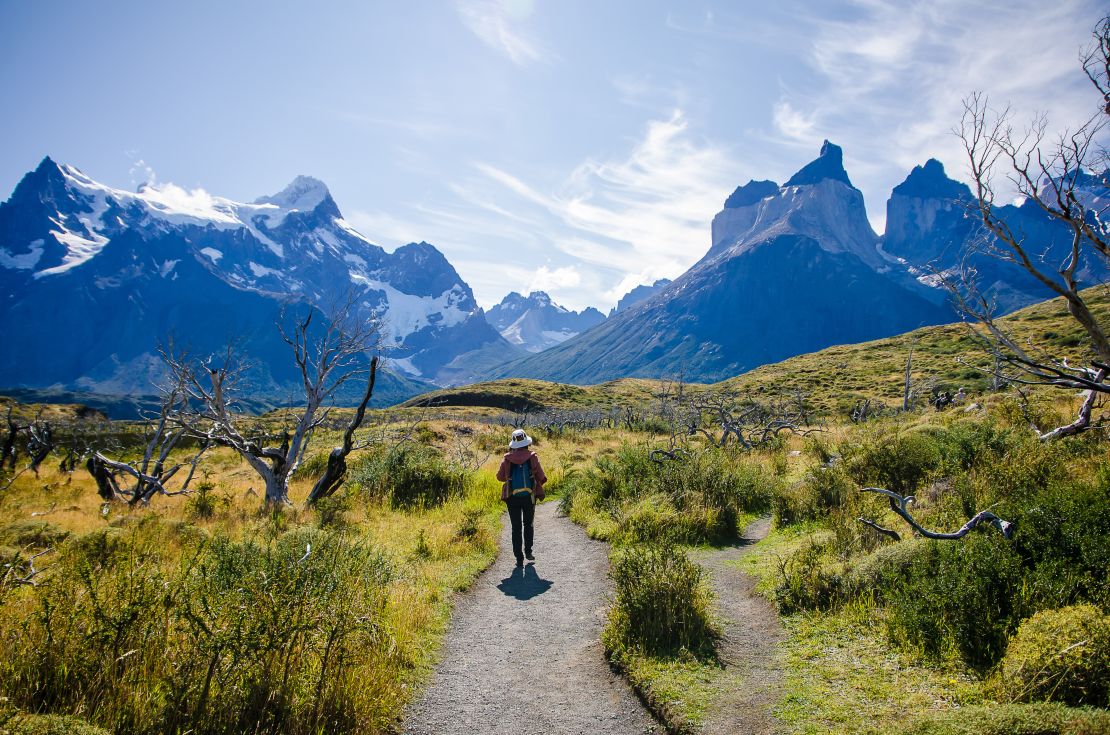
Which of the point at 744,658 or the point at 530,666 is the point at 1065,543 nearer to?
the point at 744,658

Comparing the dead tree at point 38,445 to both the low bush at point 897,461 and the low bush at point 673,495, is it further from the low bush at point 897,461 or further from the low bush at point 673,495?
the low bush at point 897,461

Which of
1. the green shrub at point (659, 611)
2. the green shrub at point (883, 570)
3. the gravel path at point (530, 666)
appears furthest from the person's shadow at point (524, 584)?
the green shrub at point (883, 570)

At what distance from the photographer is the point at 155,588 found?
4301mm

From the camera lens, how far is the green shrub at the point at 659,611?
5840 millimetres

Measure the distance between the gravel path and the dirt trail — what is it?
0.66 meters

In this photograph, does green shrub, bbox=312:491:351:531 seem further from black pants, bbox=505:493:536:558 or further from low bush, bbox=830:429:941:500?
low bush, bbox=830:429:941:500

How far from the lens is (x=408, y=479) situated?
48.9ft

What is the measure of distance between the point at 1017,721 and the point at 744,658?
2783 mm

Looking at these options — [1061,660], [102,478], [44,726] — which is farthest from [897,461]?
[102,478]

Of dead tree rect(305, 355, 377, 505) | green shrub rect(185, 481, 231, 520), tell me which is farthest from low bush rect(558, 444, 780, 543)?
green shrub rect(185, 481, 231, 520)

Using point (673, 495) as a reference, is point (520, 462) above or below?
above

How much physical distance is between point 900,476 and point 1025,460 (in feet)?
10.3

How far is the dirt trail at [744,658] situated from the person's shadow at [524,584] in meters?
2.64

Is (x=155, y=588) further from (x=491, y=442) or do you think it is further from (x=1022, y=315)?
(x=1022, y=315)
